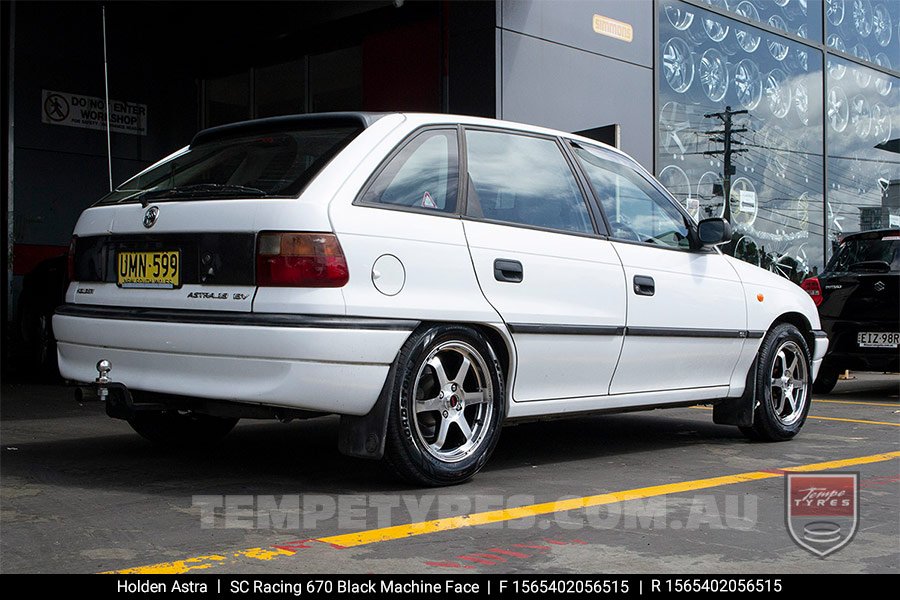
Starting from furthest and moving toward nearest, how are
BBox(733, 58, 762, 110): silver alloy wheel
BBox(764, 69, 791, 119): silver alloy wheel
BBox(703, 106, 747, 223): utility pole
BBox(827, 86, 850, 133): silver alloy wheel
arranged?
1. BBox(827, 86, 850, 133): silver alloy wheel
2. BBox(764, 69, 791, 119): silver alloy wheel
3. BBox(733, 58, 762, 110): silver alloy wheel
4. BBox(703, 106, 747, 223): utility pole

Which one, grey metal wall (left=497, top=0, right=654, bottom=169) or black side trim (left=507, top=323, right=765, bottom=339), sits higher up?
grey metal wall (left=497, top=0, right=654, bottom=169)

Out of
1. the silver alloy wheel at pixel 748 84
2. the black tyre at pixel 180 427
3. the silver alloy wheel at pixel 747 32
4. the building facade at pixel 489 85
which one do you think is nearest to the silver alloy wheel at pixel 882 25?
the building facade at pixel 489 85

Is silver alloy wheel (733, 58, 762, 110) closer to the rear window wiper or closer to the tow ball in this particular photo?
the rear window wiper

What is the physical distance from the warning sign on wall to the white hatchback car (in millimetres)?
9057

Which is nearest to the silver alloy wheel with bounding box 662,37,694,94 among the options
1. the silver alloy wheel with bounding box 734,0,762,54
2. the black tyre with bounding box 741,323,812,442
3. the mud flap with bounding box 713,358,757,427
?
the silver alloy wheel with bounding box 734,0,762,54

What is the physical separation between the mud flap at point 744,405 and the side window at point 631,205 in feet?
3.15

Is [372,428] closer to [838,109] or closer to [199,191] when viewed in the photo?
[199,191]

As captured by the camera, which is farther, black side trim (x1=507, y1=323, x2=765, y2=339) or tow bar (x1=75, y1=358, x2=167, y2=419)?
black side trim (x1=507, y1=323, x2=765, y2=339)

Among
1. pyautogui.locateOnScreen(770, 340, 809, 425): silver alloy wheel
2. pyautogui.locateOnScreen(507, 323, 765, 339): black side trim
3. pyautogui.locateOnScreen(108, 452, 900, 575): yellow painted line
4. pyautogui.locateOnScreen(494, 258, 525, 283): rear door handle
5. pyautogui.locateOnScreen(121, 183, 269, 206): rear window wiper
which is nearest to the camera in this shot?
pyautogui.locateOnScreen(108, 452, 900, 575): yellow painted line

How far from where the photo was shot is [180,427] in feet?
18.1

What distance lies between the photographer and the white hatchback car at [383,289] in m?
4.09

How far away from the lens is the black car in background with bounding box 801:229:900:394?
9.71m

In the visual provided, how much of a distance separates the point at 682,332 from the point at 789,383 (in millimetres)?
1232
